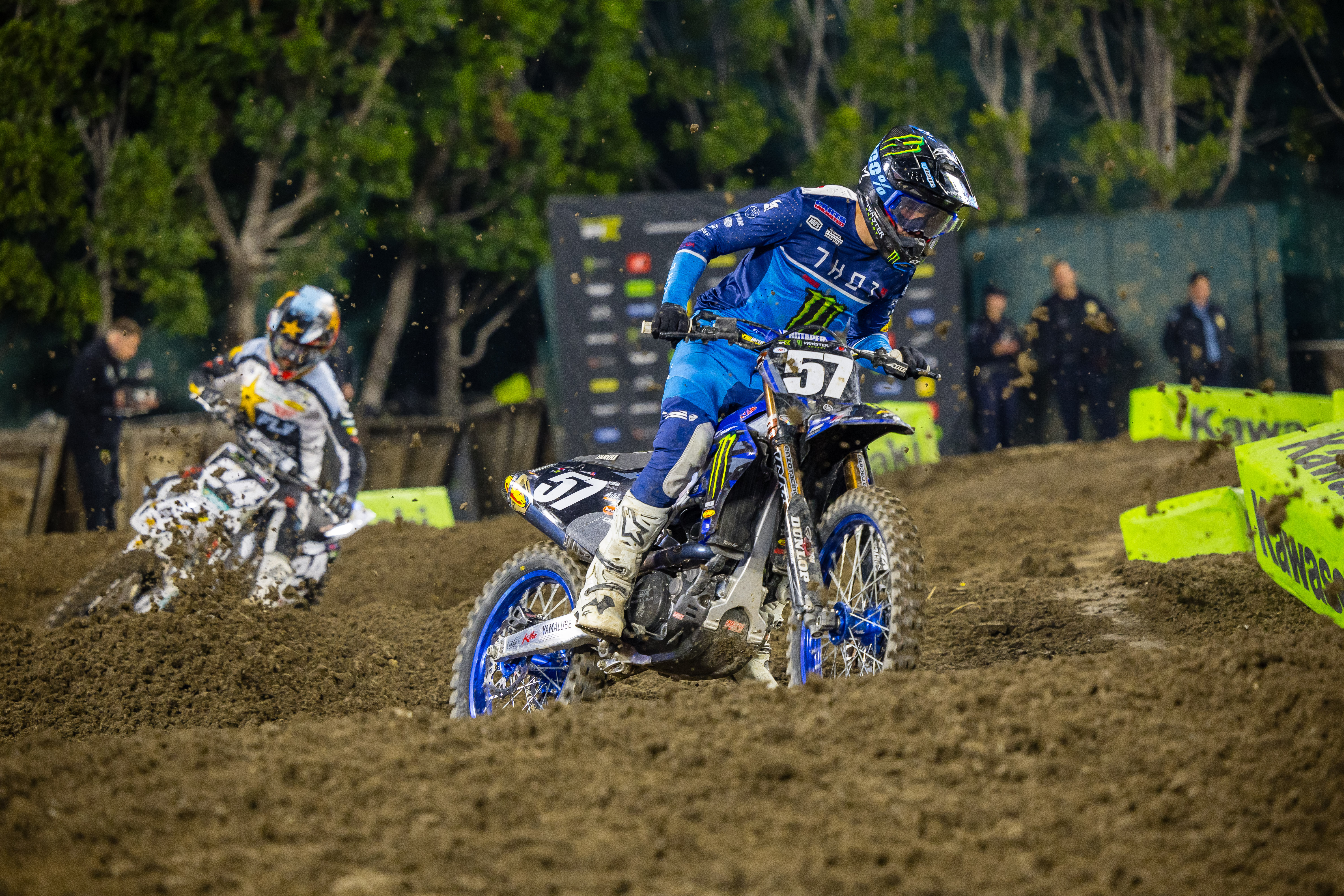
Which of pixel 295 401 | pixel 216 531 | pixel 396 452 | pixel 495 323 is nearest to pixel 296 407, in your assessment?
pixel 295 401

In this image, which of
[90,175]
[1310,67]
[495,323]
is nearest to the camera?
[90,175]

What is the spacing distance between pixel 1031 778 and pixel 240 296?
15.1 metres

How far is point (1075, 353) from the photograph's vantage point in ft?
47.5

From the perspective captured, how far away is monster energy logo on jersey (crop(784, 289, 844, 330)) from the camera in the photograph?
516 cm

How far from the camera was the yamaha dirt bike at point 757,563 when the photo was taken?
437cm

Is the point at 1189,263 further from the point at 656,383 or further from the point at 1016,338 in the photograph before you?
the point at 656,383

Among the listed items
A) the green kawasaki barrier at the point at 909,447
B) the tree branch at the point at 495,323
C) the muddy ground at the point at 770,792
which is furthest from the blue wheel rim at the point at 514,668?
the tree branch at the point at 495,323

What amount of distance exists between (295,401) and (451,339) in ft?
31.5

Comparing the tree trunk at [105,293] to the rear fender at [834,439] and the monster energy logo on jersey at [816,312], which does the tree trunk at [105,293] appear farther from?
A: the rear fender at [834,439]

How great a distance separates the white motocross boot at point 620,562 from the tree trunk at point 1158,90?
1601 cm

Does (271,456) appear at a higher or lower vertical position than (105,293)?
lower

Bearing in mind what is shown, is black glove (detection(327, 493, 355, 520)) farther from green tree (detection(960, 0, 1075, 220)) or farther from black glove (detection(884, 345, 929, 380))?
green tree (detection(960, 0, 1075, 220))

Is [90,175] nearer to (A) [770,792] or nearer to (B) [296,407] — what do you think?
(B) [296,407]

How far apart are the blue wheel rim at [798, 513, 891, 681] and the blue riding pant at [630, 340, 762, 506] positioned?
0.61m
